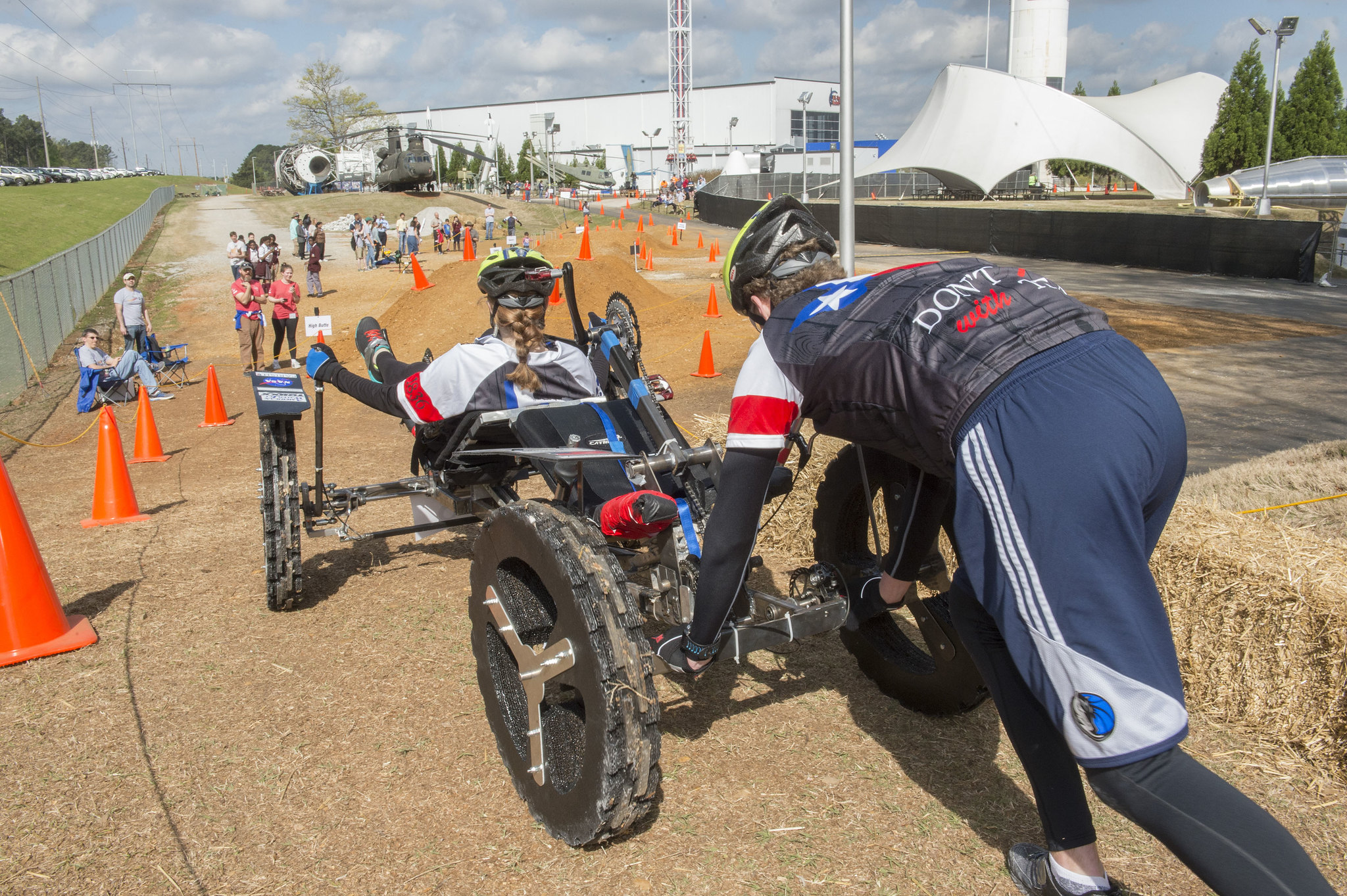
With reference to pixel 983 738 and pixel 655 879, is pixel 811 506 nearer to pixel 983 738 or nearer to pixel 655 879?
pixel 983 738

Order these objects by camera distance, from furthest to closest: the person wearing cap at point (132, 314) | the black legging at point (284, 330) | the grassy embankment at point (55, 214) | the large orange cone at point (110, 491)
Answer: the grassy embankment at point (55, 214) < the black legging at point (284, 330) < the person wearing cap at point (132, 314) < the large orange cone at point (110, 491)

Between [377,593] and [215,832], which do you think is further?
[377,593]

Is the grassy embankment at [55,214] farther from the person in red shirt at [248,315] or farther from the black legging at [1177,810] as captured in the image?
the black legging at [1177,810]

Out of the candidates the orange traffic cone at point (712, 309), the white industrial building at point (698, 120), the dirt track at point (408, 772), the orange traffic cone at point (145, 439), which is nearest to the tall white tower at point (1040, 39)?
the white industrial building at point (698, 120)

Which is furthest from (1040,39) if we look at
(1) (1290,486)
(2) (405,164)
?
(1) (1290,486)

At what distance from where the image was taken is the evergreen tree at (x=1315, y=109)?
45.7 m

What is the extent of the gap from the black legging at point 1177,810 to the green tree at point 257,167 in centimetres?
15354

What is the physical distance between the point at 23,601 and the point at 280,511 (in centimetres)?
122

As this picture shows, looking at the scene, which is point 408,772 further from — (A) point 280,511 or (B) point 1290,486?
(B) point 1290,486

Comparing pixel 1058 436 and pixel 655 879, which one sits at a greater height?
pixel 1058 436

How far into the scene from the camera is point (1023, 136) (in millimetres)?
50594

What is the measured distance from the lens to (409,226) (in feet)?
112

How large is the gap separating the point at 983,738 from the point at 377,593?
A: 345cm

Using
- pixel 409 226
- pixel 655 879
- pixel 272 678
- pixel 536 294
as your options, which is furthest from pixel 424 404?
pixel 409 226
